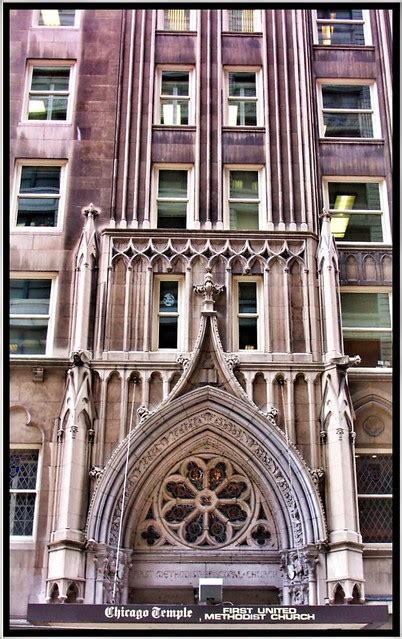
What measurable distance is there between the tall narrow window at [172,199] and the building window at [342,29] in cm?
513

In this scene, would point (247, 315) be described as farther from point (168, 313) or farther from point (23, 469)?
point (23, 469)

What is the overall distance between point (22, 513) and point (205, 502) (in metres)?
3.39

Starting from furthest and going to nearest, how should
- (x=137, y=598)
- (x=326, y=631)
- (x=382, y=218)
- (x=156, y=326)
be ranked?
(x=382, y=218) → (x=156, y=326) → (x=137, y=598) → (x=326, y=631)

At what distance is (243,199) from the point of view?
59.6ft

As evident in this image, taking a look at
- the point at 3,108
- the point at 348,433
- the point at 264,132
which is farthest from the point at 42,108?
the point at 348,433

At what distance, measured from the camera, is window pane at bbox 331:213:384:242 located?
18000mm

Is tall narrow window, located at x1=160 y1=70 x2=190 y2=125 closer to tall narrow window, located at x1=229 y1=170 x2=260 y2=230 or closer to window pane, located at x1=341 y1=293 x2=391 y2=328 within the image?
tall narrow window, located at x1=229 y1=170 x2=260 y2=230

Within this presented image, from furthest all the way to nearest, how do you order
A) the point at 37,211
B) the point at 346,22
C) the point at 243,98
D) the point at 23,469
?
the point at 346,22
the point at 243,98
the point at 37,211
the point at 23,469

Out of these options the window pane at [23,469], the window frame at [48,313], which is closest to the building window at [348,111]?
the window frame at [48,313]

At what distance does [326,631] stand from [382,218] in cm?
883

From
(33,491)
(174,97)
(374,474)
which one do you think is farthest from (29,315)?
(374,474)

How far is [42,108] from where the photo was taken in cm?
1898

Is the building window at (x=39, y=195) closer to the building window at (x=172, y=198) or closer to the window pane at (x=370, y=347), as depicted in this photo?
the building window at (x=172, y=198)

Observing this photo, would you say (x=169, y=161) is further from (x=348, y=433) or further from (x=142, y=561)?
(x=142, y=561)
